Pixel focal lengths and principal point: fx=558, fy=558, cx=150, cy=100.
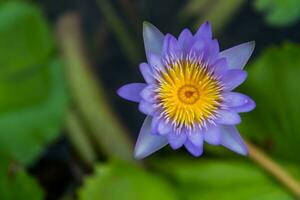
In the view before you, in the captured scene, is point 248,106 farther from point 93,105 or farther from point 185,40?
point 93,105

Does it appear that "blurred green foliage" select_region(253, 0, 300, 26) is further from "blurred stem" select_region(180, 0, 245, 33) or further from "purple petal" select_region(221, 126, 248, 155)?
"purple petal" select_region(221, 126, 248, 155)

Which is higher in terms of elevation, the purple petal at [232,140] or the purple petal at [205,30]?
the purple petal at [205,30]

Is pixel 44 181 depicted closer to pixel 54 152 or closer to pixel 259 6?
pixel 54 152

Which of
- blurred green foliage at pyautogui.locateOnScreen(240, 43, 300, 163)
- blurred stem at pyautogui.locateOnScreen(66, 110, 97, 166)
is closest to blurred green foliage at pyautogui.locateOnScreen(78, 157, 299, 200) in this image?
blurred green foliage at pyautogui.locateOnScreen(240, 43, 300, 163)

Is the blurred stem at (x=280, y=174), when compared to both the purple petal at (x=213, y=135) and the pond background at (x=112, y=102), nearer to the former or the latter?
the pond background at (x=112, y=102)

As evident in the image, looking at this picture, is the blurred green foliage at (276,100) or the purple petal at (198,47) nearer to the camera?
the purple petal at (198,47)

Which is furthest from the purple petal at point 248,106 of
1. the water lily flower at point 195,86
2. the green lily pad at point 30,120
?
the green lily pad at point 30,120

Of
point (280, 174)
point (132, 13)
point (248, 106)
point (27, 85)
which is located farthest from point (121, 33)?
point (248, 106)
